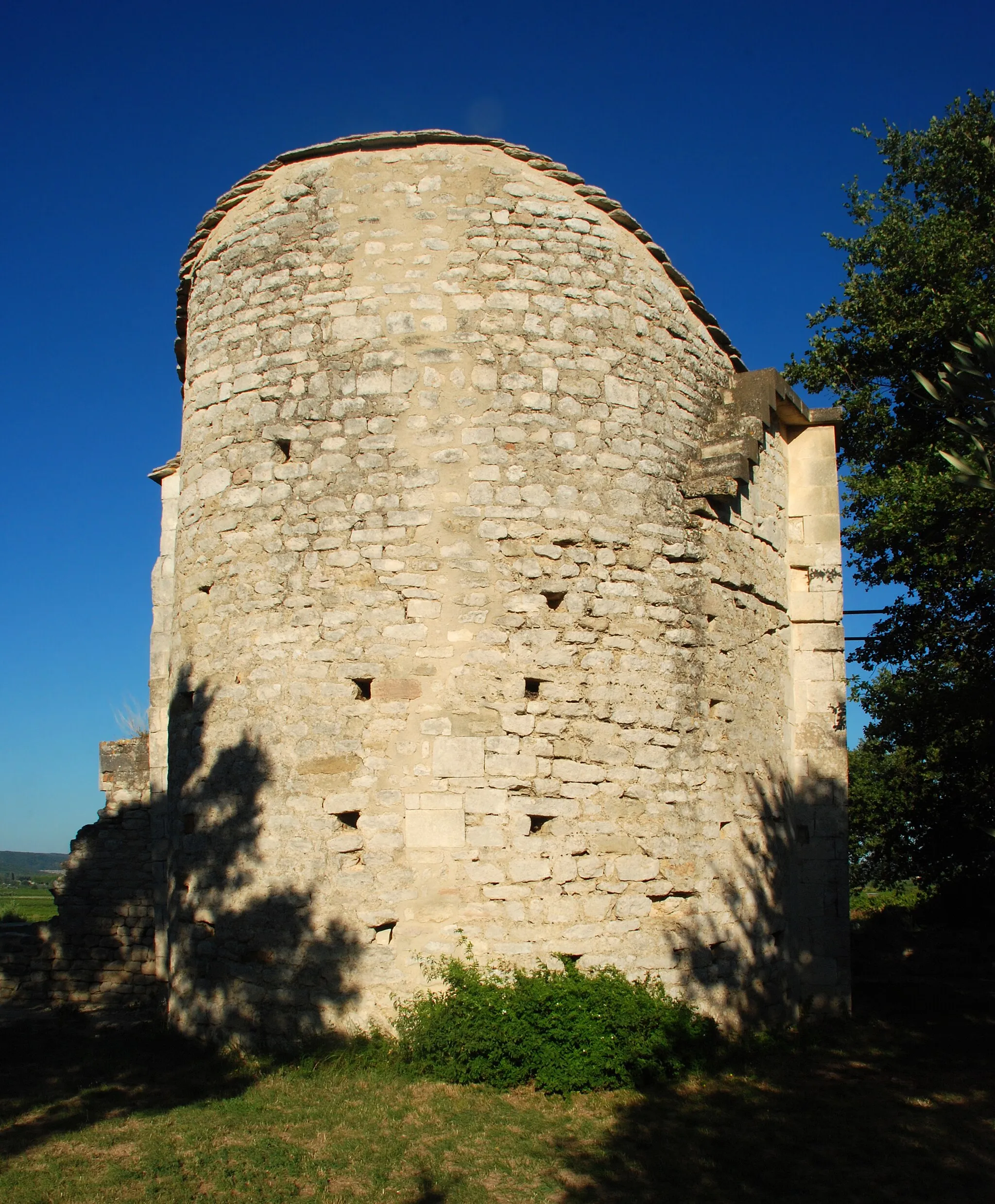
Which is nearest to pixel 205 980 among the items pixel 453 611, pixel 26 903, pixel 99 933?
pixel 453 611

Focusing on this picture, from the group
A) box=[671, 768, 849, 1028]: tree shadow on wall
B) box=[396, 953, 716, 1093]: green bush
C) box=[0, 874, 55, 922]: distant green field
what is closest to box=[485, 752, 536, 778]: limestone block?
box=[396, 953, 716, 1093]: green bush

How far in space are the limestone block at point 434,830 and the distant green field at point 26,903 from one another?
6.80 m

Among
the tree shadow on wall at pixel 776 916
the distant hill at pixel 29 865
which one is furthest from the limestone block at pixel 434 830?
the distant hill at pixel 29 865

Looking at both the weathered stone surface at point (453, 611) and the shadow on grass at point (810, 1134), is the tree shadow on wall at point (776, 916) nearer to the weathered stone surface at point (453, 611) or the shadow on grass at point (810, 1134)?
the weathered stone surface at point (453, 611)

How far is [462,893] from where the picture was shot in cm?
707

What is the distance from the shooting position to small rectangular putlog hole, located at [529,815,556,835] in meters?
7.28

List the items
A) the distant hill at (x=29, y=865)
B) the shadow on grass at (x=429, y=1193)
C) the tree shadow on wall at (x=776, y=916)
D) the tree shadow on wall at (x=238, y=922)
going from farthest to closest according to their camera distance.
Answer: the distant hill at (x=29, y=865), the tree shadow on wall at (x=776, y=916), the tree shadow on wall at (x=238, y=922), the shadow on grass at (x=429, y=1193)

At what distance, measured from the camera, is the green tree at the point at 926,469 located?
11.8 m

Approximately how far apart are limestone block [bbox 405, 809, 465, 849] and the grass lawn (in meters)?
1.50

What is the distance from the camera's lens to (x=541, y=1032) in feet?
21.9

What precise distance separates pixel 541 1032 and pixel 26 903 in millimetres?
37511

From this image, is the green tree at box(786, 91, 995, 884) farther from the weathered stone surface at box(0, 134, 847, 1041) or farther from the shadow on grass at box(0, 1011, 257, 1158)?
the shadow on grass at box(0, 1011, 257, 1158)

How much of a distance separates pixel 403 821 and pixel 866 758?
1973 centimetres

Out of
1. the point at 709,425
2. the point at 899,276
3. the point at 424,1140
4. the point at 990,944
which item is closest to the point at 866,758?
the point at 990,944
